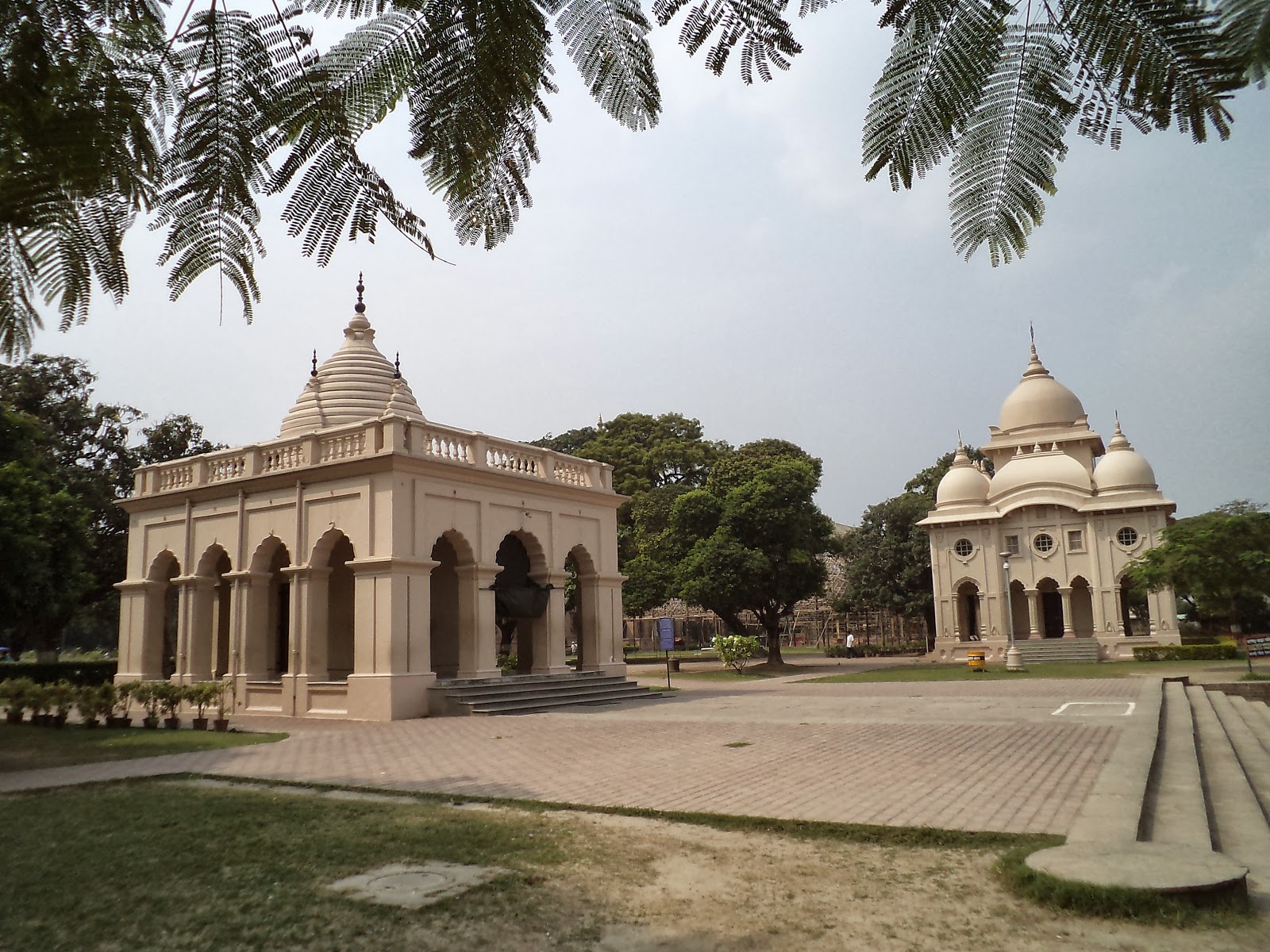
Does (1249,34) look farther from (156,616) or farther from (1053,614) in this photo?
(1053,614)

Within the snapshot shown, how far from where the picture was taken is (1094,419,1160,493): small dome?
3600cm

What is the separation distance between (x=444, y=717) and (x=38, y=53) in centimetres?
1578

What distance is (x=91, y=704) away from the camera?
14.7 meters

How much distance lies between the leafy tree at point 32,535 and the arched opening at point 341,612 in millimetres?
5683

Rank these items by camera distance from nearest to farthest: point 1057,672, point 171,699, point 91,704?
point 91,704
point 171,699
point 1057,672

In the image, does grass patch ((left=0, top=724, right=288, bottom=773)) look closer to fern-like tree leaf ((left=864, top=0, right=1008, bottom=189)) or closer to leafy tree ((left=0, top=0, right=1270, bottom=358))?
leafy tree ((left=0, top=0, right=1270, bottom=358))

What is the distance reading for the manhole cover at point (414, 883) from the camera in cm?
499

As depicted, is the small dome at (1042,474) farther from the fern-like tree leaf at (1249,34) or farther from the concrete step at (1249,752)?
the fern-like tree leaf at (1249,34)

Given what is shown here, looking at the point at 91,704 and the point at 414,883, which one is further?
the point at 91,704

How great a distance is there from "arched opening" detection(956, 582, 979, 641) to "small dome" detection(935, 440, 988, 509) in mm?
3462

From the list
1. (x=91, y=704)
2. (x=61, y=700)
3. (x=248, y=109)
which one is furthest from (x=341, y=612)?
(x=248, y=109)

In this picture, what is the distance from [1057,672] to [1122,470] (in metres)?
12.7

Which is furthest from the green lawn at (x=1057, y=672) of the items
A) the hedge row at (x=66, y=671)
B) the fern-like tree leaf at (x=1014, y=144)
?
the fern-like tree leaf at (x=1014, y=144)

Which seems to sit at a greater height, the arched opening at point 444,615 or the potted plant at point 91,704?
the arched opening at point 444,615
